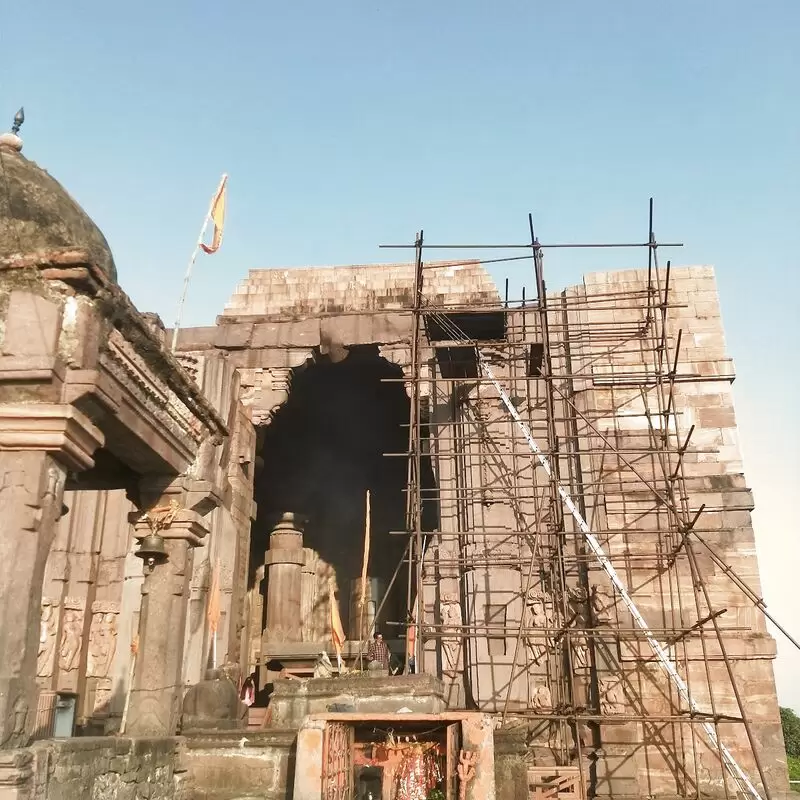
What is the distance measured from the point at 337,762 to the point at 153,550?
2562 mm

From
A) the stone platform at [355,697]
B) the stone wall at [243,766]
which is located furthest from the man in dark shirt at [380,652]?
the stone wall at [243,766]

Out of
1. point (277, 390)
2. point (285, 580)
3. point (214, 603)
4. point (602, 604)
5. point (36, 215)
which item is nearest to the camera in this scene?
point (36, 215)

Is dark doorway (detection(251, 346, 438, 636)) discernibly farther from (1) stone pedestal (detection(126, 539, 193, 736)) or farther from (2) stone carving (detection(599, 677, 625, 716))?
(1) stone pedestal (detection(126, 539, 193, 736))

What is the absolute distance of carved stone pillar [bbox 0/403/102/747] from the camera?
4.93 meters

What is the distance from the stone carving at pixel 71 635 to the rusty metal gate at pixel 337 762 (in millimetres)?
10089

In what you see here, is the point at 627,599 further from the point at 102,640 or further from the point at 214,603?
the point at 102,640

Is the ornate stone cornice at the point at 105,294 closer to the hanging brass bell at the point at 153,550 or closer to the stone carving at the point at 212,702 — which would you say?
the hanging brass bell at the point at 153,550

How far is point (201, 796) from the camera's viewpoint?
8.02 metres

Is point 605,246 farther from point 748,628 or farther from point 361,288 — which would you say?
point 748,628

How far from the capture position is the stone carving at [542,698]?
14422 millimetres

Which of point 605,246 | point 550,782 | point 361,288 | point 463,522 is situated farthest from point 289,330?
point 550,782

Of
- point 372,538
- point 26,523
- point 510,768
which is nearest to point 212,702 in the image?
point 510,768

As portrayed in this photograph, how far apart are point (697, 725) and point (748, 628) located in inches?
78.2

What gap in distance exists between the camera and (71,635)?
15953mm
